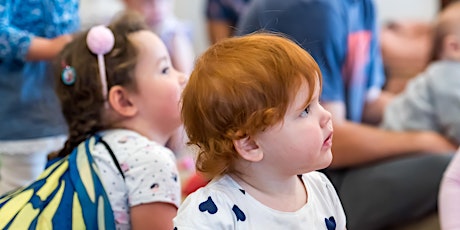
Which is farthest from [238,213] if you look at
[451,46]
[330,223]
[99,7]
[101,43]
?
[99,7]

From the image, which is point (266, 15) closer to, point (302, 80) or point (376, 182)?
point (376, 182)

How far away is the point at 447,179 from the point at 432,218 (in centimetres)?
39

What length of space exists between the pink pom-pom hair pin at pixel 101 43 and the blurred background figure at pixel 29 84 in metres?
0.14

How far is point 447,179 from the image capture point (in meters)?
1.17

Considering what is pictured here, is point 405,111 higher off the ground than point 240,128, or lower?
lower

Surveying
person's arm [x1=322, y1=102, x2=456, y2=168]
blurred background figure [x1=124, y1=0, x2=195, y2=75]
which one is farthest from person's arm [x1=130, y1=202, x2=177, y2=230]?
blurred background figure [x1=124, y1=0, x2=195, y2=75]

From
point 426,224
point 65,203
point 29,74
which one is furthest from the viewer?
point 426,224

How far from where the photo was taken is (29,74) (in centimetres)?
138

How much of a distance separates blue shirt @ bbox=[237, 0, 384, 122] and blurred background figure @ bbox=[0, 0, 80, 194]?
37 centimetres

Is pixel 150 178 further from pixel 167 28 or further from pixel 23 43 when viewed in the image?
pixel 167 28

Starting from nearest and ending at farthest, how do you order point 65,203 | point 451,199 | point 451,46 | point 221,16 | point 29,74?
1. point 65,203
2. point 451,199
3. point 29,74
4. point 451,46
5. point 221,16

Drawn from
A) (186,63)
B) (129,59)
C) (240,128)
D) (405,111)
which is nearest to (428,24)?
(186,63)

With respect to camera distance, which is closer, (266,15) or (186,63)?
(266,15)

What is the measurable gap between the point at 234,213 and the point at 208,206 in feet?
0.11
